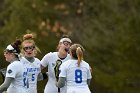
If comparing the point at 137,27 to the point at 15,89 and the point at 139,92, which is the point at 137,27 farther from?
Result: the point at 15,89

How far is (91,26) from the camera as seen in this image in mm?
39938

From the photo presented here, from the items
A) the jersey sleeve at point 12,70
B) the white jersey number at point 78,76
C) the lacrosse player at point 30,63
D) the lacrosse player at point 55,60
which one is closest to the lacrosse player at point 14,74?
the jersey sleeve at point 12,70

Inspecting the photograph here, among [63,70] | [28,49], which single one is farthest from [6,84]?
[63,70]

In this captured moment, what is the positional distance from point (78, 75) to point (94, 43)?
2572 centimetres

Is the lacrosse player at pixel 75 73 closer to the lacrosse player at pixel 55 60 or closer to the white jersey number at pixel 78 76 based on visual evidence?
the white jersey number at pixel 78 76

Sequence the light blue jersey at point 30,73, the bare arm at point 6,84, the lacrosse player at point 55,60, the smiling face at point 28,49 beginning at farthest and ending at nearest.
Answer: the lacrosse player at point 55,60
the smiling face at point 28,49
the light blue jersey at point 30,73
the bare arm at point 6,84

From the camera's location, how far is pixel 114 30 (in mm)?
38594

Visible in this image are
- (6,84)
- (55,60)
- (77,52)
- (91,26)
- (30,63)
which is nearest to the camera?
(6,84)

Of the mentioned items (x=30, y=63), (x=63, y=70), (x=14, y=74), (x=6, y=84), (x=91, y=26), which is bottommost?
(x=6, y=84)

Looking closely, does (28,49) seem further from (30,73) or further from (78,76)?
(78,76)

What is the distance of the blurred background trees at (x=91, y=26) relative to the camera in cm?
3484

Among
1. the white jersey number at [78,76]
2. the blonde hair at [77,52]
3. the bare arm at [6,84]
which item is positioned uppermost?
the blonde hair at [77,52]

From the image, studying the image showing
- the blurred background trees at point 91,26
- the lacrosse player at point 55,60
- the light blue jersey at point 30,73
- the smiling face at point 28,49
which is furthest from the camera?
the blurred background trees at point 91,26

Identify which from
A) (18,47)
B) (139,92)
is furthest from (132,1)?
(18,47)
